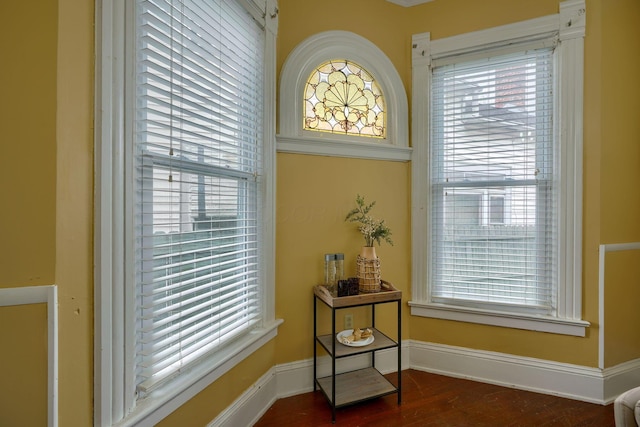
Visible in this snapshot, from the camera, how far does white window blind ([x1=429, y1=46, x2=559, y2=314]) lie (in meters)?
2.17

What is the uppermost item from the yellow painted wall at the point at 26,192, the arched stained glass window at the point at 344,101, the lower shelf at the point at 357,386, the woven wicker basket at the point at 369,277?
the arched stained glass window at the point at 344,101

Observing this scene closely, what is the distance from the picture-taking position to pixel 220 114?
1539 mm

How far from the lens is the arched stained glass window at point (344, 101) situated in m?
2.19

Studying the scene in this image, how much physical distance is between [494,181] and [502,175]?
7 cm

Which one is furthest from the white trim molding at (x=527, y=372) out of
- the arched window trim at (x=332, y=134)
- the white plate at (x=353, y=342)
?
the arched window trim at (x=332, y=134)

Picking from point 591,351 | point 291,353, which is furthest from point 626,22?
point 291,353

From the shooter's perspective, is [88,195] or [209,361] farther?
[209,361]

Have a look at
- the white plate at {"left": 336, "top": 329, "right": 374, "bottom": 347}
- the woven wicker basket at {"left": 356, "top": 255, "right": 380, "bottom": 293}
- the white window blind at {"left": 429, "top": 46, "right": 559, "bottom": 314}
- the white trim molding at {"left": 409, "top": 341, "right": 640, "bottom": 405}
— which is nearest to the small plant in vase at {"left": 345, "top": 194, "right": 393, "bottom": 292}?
the woven wicker basket at {"left": 356, "top": 255, "right": 380, "bottom": 293}

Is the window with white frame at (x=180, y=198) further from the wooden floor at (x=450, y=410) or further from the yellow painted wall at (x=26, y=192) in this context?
the wooden floor at (x=450, y=410)

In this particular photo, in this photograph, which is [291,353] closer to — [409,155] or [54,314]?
[54,314]

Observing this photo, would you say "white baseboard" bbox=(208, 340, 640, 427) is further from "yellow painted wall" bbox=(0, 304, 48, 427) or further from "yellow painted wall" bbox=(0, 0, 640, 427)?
"yellow painted wall" bbox=(0, 304, 48, 427)

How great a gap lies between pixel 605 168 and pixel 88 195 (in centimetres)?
288

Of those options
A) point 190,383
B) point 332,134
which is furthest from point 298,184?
A: point 190,383

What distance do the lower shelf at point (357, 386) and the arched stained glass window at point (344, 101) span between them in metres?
1.77
